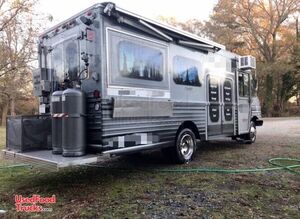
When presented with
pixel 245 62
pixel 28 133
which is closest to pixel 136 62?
pixel 28 133

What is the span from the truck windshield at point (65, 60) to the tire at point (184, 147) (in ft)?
7.95

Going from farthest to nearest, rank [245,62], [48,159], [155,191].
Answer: [245,62]
[155,191]
[48,159]

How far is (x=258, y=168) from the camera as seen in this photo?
20.0 feet

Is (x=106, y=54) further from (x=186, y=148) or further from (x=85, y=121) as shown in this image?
(x=186, y=148)

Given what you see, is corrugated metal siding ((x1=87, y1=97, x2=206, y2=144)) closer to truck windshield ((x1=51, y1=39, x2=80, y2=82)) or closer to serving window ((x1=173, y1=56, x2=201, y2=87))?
serving window ((x1=173, y1=56, x2=201, y2=87))

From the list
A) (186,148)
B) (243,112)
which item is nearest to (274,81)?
(243,112)

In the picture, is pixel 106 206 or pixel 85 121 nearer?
pixel 106 206

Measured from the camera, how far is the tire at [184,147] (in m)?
6.36

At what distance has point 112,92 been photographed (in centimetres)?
486

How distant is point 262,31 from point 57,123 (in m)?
27.5

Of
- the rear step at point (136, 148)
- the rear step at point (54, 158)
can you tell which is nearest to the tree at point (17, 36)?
the rear step at point (54, 158)

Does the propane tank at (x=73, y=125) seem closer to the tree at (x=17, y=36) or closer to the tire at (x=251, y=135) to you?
the tire at (x=251, y=135)

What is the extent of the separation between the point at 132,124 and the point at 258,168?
267 centimetres

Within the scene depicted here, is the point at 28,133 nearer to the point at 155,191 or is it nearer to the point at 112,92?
the point at 112,92
